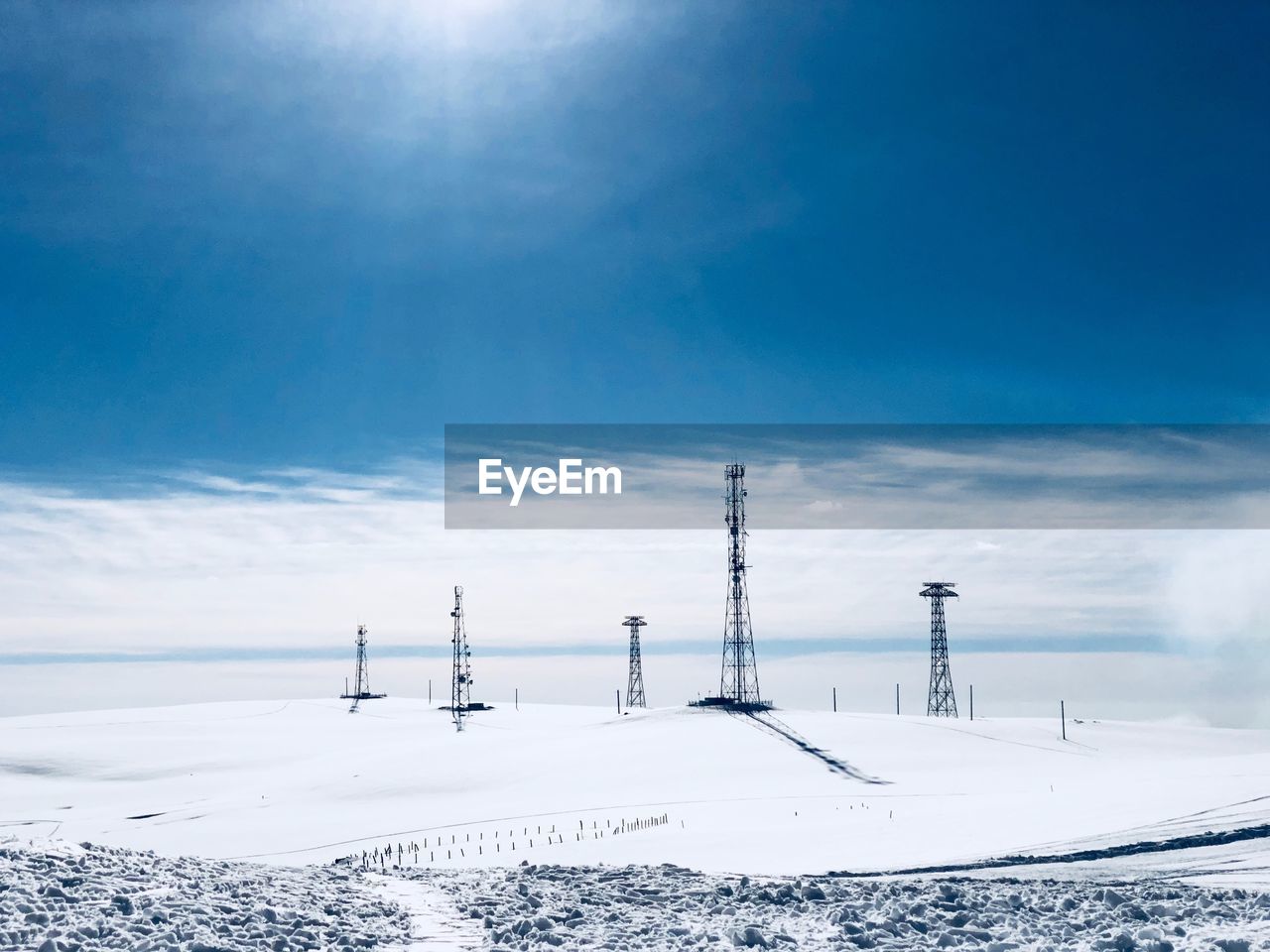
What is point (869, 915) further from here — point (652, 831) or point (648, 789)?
point (648, 789)

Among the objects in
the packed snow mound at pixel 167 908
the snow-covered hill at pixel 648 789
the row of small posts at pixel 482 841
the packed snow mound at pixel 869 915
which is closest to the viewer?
the packed snow mound at pixel 869 915

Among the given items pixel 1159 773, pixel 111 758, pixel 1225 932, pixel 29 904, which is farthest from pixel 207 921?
pixel 111 758

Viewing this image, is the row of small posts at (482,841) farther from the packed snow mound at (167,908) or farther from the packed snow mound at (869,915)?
the packed snow mound at (869,915)

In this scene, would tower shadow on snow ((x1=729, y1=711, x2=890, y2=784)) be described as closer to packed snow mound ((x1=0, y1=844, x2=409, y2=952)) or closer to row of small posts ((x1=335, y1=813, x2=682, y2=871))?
row of small posts ((x1=335, y1=813, x2=682, y2=871))

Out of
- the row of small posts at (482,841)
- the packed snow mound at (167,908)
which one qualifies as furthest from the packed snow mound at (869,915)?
the row of small posts at (482,841)

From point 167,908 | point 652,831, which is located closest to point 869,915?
point 167,908

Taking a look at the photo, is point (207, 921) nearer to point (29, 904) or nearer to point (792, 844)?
point (29, 904)
